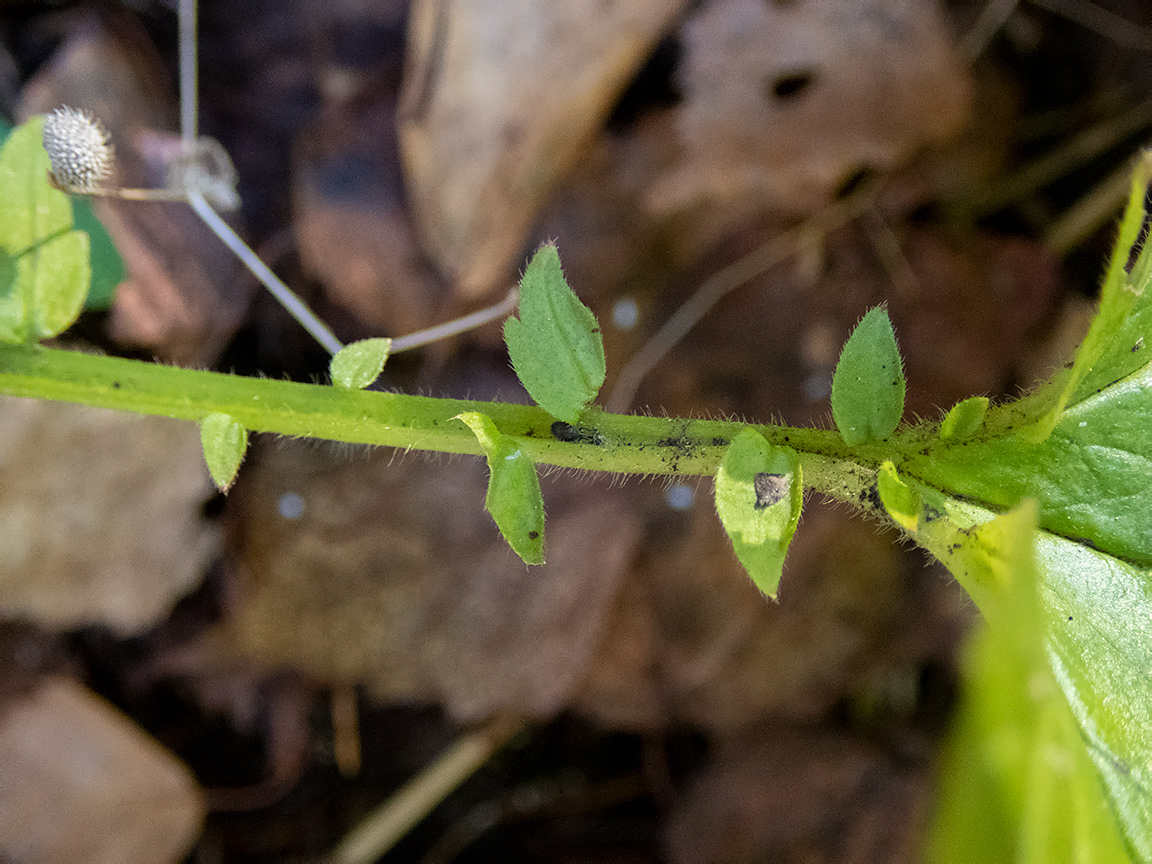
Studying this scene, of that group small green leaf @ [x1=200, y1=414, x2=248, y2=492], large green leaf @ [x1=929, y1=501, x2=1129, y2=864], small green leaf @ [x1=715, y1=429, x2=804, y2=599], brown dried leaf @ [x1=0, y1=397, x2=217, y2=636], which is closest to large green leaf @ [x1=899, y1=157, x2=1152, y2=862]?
small green leaf @ [x1=715, y1=429, x2=804, y2=599]

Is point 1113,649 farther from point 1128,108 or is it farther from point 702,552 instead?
point 1128,108

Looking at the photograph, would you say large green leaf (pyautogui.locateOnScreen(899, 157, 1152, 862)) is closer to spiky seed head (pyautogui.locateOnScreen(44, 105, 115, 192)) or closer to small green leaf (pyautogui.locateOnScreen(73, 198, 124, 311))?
spiky seed head (pyautogui.locateOnScreen(44, 105, 115, 192))

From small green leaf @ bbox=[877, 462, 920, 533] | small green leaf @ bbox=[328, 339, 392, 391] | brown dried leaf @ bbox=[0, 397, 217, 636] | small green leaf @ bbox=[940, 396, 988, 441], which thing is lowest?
small green leaf @ bbox=[877, 462, 920, 533]

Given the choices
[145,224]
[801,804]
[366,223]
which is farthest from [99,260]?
[801,804]

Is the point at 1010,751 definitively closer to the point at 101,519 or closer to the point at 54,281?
the point at 54,281

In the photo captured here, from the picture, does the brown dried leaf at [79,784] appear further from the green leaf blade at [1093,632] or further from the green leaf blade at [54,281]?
the green leaf blade at [1093,632]

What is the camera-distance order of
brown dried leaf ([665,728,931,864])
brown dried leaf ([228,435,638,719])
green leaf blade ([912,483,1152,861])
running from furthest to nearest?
1. brown dried leaf ([665,728,931,864])
2. brown dried leaf ([228,435,638,719])
3. green leaf blade ([912,483,1152,861])

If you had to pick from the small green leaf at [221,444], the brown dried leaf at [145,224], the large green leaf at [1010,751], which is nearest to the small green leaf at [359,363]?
the small green leaf at [221,444]

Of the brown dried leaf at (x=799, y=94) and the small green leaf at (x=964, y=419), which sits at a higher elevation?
the brown dried leaf at (x=799, y=94)
